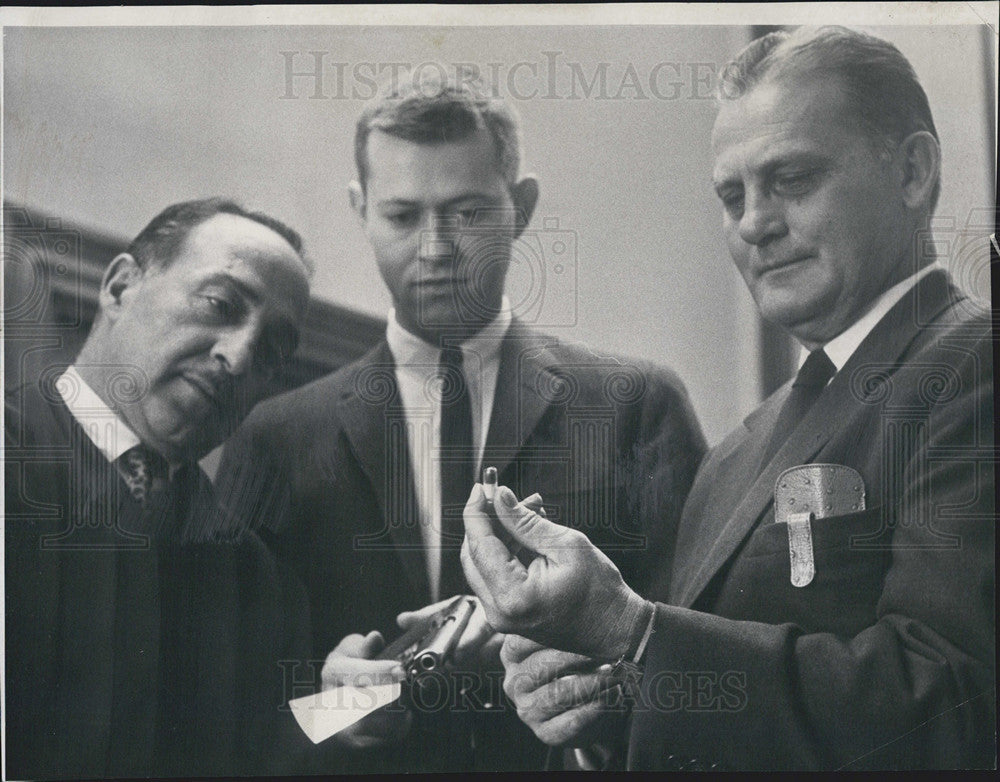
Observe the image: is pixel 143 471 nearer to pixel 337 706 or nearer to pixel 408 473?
pixel 408 473

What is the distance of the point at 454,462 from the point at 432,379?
12.8 inches

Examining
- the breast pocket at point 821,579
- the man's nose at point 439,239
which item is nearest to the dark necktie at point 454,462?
the man's nose at point 439,239

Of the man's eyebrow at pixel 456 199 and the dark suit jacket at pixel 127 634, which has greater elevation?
the man's eyebrow at pixel 456 199

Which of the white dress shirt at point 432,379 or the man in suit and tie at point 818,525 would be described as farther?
the white dress shirt at point 432,379

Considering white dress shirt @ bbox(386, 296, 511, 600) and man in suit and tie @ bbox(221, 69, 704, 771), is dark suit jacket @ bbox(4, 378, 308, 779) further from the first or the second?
white dress shirt @ bbox(386, 296, 511, 600)

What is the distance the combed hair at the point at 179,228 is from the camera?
428 cm

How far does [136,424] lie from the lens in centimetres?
427

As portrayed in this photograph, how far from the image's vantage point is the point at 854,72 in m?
4.25

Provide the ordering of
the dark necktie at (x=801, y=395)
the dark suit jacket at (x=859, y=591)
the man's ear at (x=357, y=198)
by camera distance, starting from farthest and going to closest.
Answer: the man's ear at (x=357, y=198) < the dark necktie at (x=801, y=395) < the dark suit jacket at (x=859, y=591)

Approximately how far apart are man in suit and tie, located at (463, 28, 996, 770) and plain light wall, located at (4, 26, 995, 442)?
15 centimetres

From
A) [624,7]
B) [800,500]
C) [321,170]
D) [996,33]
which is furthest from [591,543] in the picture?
[996,33]

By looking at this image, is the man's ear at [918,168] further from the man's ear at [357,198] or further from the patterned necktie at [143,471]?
the patterned necktie at [143,471]

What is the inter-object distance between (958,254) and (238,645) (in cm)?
308

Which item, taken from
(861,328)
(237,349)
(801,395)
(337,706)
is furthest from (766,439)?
(237,349)
